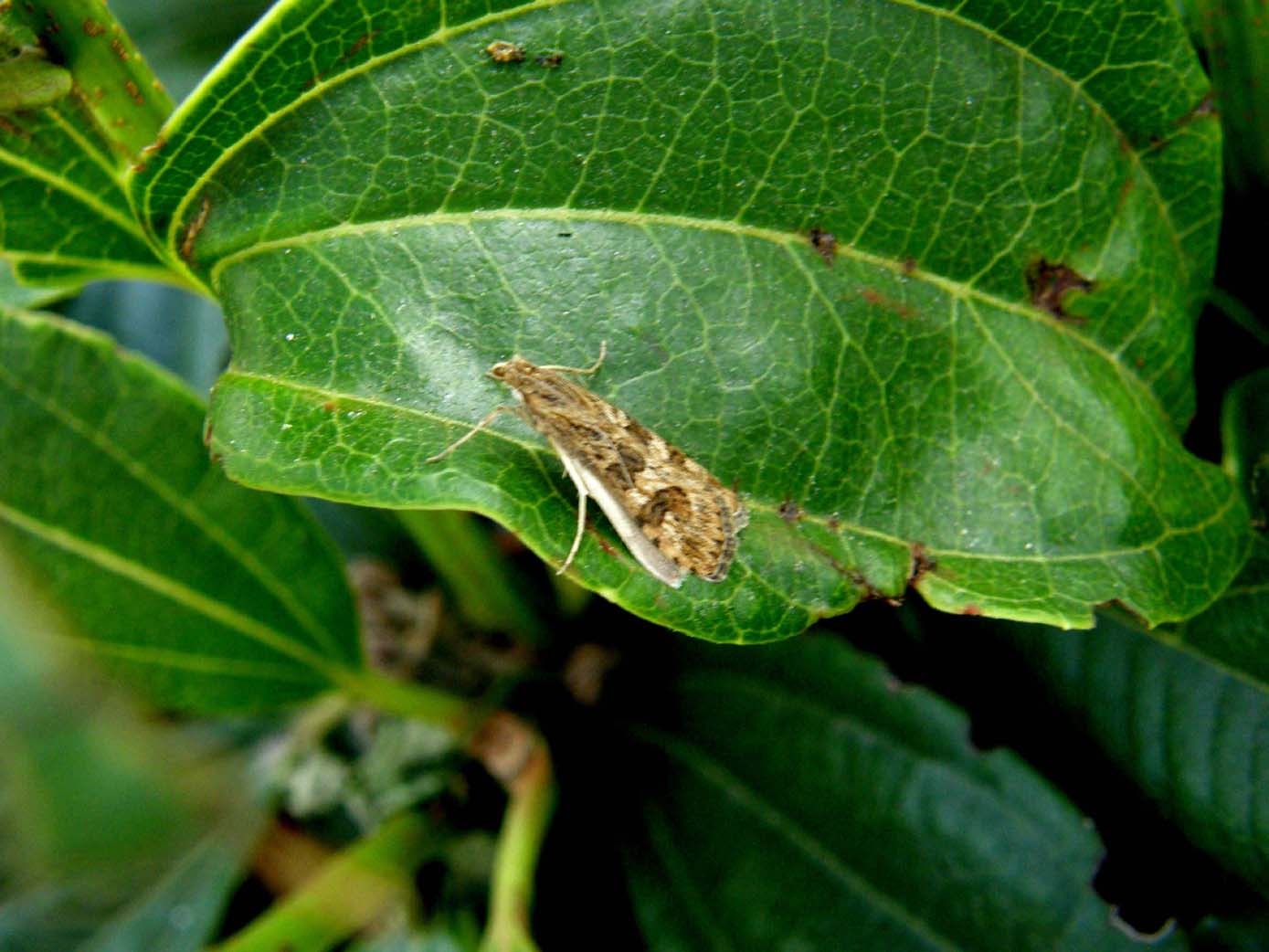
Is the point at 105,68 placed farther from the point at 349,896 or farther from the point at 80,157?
the point at 349,896

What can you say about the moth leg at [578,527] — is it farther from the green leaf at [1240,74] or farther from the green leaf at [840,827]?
the green leaf at [1240,74]

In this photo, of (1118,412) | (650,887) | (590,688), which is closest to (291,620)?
(590,688)

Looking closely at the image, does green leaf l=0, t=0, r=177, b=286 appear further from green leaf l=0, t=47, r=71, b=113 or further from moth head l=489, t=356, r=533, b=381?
moth head l=489, t=356, r=533, b=381

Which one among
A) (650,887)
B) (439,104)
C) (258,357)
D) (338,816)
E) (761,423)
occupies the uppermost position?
(439,104)

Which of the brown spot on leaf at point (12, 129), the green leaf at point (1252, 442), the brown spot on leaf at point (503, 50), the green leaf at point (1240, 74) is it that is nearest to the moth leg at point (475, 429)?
the brown spot on leaf at point (503, 50)

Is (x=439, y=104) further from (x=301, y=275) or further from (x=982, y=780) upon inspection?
(x=982, y=780)

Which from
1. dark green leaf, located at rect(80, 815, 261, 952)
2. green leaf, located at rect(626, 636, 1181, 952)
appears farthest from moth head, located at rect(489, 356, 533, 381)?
dark green leaf, located at rect(80, 815, 261, 952)
